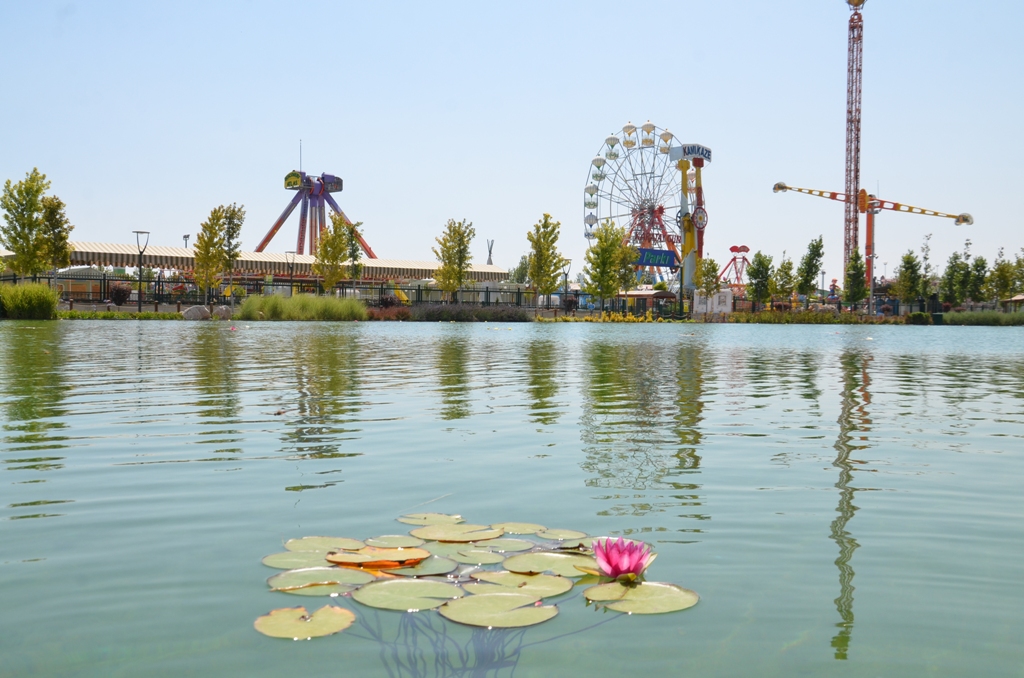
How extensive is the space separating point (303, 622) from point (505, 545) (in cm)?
106

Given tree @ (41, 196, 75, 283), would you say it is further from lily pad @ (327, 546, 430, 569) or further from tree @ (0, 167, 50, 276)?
lily pad @ (327, 546, 430, 569)

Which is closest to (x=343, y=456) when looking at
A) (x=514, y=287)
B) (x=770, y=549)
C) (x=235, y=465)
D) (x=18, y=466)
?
(x=235, y=465)

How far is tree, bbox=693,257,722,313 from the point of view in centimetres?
6925

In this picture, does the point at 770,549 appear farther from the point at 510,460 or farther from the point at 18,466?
the point at 18,466

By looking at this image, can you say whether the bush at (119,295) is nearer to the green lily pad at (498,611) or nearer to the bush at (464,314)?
the bush at (464,314)

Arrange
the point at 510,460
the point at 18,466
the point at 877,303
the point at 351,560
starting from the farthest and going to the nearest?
the point at 877,303 → the point at 510,460 → the point at 18,466 → the point at 351,560

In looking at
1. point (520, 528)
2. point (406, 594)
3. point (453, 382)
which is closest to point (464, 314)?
point (453, 382)

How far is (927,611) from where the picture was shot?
9.47 ft

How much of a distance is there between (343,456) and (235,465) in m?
0.71

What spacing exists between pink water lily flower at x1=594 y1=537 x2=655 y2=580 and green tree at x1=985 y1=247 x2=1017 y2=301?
8393 centimetres

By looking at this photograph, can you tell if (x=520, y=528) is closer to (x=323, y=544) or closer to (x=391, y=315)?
(x=323, y=544)

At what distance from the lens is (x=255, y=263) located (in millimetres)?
64125

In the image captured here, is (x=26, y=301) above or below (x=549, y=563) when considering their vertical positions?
above

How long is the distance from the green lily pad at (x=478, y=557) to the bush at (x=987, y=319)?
6363 centimetres
